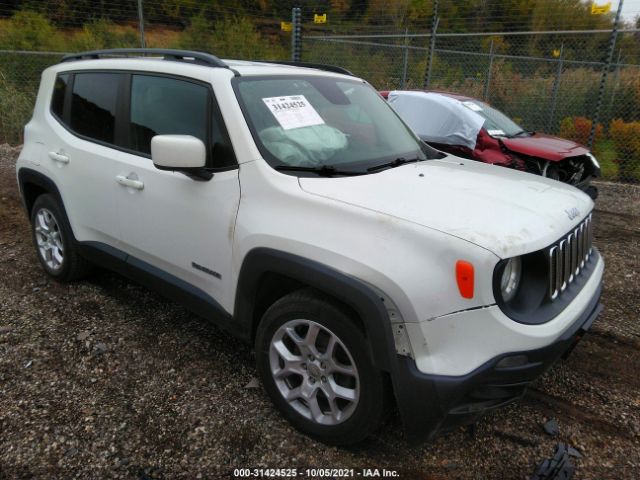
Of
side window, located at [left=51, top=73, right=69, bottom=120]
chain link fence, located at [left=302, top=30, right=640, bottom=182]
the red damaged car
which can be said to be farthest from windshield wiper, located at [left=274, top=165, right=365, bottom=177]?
chain link fence, located at [left=302, top=30, right=640, bottom=182]

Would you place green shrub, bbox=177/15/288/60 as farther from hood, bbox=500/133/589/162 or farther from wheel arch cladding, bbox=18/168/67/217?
wheel arch cladding, bbox=18/168/67/217

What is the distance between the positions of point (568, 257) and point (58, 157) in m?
3.43

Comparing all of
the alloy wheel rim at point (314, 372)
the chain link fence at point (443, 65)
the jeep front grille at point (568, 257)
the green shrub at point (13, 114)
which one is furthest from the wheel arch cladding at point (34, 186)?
the green shrub at point (13, 114)

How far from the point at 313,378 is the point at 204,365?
98cm

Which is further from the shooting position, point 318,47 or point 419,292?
point 318,47

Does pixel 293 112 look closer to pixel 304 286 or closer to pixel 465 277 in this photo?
pixel 304 286

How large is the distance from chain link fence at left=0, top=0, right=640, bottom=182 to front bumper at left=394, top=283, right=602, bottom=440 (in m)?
7.15

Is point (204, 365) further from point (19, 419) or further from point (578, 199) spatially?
point (578, 199)

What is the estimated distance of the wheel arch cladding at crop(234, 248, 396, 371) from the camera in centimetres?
199

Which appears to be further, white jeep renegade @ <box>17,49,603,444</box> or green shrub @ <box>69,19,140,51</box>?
green shrub @ <box>69,19,140,51</box>

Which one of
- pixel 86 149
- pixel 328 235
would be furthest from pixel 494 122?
pixel 328 235

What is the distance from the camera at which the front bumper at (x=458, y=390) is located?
1942 mm

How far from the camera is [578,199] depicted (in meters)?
2.72

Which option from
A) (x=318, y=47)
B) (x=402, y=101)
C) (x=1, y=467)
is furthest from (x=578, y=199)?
(x=318, y=47)
